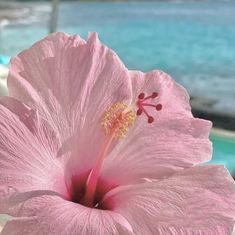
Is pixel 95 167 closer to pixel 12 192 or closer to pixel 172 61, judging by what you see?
pixel 12 192

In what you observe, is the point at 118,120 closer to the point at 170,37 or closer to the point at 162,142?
the point at 162,142

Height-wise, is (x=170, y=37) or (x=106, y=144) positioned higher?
(x=106, y=144)

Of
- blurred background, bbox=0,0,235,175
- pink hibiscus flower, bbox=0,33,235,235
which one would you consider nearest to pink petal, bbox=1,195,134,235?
pink hibiscus flower, bbox=0,33,235,235

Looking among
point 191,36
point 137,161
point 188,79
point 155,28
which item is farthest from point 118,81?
point 155,28

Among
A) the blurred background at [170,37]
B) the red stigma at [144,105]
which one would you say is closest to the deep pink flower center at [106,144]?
the red stigma at [144,105]

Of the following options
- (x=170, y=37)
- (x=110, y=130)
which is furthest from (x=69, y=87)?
(x=170, y=37)

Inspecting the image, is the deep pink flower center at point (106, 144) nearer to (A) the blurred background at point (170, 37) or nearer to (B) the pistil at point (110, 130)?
(B) the pistil at point (110, 130)

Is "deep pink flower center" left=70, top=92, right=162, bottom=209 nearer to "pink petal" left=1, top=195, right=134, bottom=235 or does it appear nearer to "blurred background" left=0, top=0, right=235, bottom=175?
"pink petal" left=1, top=195, right=134, bottom=235
